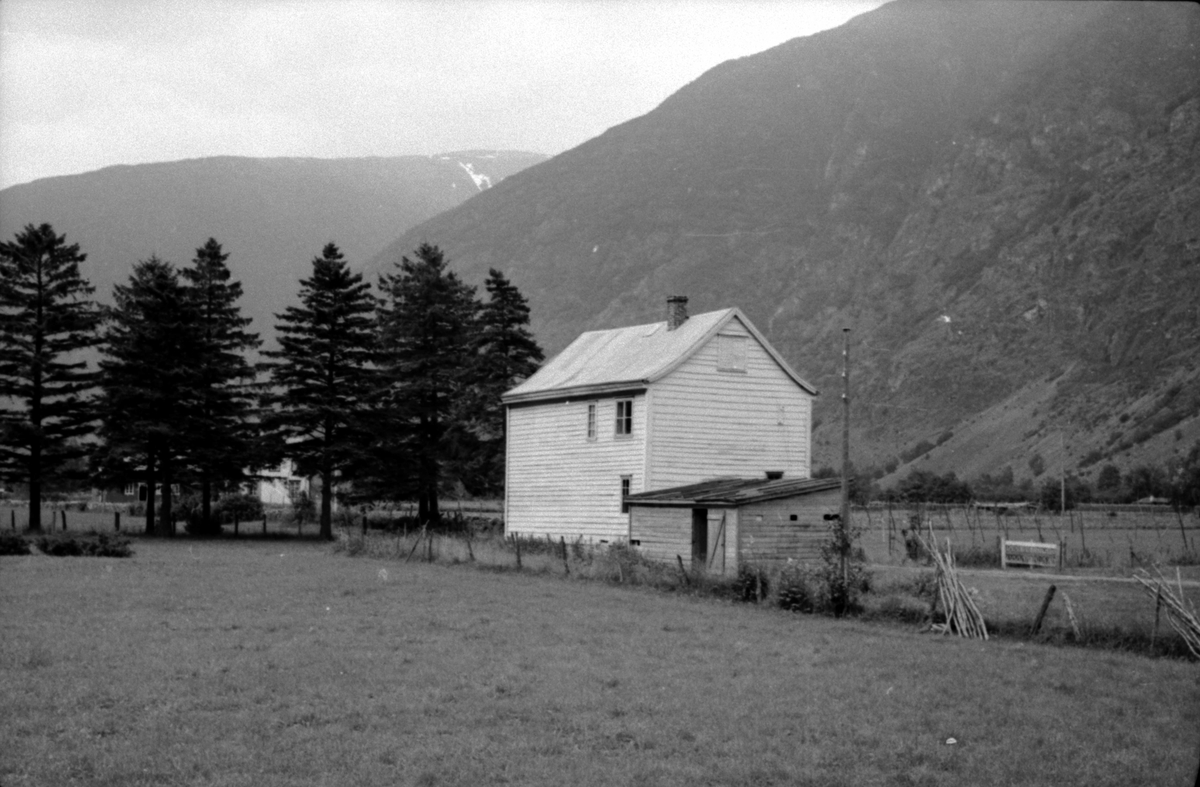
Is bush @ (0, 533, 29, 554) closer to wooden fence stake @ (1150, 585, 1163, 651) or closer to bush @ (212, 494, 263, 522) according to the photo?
bush @ (212, 494, 263, 522)

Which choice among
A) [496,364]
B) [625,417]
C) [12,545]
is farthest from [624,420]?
[12,545]

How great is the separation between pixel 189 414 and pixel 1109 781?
52.1 metres

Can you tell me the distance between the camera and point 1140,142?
155 m

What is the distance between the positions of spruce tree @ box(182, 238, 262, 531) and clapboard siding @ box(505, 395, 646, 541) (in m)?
16.4

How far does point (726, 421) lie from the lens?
44.3m

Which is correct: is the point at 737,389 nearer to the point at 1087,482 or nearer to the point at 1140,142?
the point at 1087,482

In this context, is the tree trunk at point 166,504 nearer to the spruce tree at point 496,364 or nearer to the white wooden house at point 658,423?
the spruce tree at point 496,364

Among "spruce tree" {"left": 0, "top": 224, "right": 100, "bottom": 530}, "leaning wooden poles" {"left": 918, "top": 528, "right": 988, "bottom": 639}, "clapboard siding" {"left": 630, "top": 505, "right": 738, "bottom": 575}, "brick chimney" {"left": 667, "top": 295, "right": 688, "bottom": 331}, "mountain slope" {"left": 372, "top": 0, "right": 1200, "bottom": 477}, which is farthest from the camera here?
"mountain slope" {"left": 372, "top": 0, "right": 1200, "bottom": 477}

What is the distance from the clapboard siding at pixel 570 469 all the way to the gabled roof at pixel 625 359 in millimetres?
638

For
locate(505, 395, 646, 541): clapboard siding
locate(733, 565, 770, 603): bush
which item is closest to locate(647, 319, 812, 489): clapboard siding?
locate(505, 395, 646, 541): clapboard siding

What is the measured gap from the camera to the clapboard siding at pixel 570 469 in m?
43.1

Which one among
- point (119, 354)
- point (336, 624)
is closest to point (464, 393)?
point (119, 354)

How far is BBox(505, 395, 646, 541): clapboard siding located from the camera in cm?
4312

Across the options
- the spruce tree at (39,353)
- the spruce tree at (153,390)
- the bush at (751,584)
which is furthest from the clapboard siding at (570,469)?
the spruce tree at (39,353)
